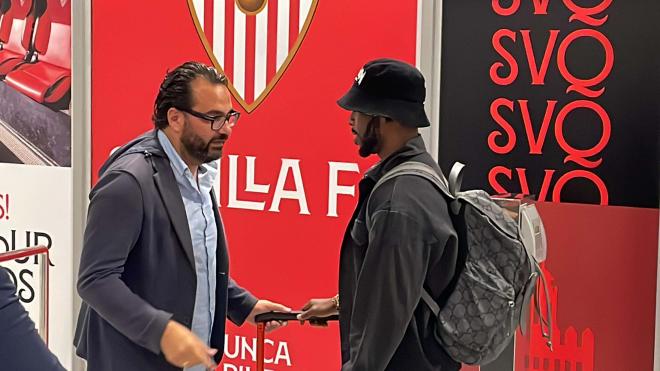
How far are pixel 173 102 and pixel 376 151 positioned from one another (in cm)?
63

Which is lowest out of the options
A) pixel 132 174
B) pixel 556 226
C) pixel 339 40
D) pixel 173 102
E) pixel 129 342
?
pixel 129 342

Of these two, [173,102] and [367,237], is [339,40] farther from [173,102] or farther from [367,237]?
[367,237]

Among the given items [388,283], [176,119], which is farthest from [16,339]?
[176,119]

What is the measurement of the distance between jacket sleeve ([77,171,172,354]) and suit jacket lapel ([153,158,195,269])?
9 centimetres

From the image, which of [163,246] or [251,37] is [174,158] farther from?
[251,37]

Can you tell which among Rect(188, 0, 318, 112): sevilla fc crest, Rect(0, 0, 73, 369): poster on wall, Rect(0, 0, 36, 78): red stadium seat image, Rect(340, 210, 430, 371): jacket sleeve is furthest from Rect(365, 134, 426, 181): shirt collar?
Rect(0, 0, 36, 78): red stadium seat image

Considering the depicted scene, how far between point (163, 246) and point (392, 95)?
29.9 inches

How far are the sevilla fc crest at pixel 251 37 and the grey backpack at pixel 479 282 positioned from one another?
1.76m

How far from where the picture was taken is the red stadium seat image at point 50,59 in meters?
4.58

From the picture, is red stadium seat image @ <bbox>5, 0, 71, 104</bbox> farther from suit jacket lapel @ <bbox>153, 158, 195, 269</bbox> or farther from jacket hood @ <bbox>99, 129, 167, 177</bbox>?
suit jacket lapel @ <bbox>153, 158, 195, 269</bbox>

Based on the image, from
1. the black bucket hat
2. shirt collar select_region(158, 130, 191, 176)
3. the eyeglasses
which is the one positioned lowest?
shirt collar select_region(158, 130, 191, 176)

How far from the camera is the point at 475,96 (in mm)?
3678

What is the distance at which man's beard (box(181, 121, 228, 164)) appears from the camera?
270cm

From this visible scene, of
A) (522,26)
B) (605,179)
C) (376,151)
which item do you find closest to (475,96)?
(522,26)
